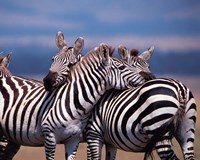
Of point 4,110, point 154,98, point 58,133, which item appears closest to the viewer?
point 154,98

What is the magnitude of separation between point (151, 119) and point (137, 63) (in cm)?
139

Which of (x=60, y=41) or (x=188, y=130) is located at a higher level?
(x=60, y=41)

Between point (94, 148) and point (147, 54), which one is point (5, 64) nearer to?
point (147, 54)

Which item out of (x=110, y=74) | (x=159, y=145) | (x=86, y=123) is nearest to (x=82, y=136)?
(x=86, y=123)

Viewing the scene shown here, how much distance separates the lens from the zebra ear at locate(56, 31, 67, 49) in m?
8.54

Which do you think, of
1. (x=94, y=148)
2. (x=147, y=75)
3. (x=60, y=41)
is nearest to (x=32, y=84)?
(x=60, y=41)

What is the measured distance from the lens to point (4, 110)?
873cm

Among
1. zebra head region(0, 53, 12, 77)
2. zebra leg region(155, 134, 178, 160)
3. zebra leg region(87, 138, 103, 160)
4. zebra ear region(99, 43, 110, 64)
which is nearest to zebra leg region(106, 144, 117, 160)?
zebra leg region(87, 138, 103, 160)

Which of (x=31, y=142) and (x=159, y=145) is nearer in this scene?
(x=159, y=145)

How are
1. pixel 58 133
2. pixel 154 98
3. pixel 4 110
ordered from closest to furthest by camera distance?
pixel 154 98
pixel 58 133
pixel 4 110

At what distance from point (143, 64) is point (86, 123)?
45.3 inches

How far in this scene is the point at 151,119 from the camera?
7117 mm

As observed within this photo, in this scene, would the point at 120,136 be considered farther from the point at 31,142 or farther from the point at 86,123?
the point at 31,142

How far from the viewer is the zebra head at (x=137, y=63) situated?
8.16 metres
